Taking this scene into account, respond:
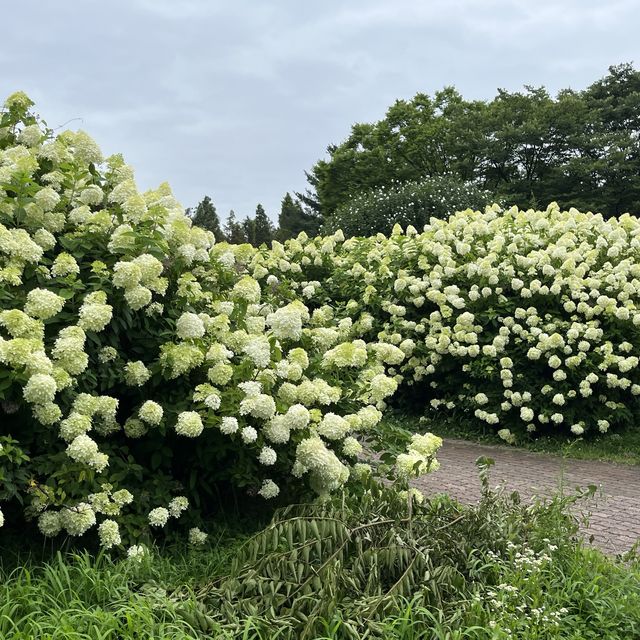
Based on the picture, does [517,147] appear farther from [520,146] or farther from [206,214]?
[206,214]

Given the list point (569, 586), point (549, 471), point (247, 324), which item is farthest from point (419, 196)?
point (569, 586)

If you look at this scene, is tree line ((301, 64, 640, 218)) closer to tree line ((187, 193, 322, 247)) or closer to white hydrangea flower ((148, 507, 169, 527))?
tree line ((187, 193, 322, 247))

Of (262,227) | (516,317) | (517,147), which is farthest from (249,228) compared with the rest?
(516,317)

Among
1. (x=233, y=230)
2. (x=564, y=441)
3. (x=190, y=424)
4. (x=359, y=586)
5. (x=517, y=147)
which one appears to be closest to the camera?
(x=359, y=586)

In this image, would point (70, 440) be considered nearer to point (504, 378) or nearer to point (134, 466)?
point (134, 466)

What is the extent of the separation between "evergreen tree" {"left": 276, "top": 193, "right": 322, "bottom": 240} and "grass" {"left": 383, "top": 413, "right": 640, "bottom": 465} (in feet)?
133

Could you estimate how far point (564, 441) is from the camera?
7.71 metres

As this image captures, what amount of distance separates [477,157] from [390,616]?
3205 cm

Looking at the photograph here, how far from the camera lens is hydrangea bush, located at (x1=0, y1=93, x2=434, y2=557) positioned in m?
3.14

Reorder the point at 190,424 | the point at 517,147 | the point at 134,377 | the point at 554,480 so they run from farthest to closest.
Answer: the point at 517,147, the point at 554,480, the point at 134,377, the point at 190,424

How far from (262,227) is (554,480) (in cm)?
5578

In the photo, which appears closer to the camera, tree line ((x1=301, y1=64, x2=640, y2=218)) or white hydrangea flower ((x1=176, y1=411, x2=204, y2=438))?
white hydrangea flower ((x1=176, y1=411, x2=204, y2=438))

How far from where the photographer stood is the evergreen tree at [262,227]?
182 feet

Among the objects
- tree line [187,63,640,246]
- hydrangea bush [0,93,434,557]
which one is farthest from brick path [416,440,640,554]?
tree line [187,63,640,246]
